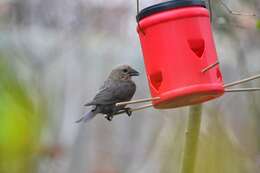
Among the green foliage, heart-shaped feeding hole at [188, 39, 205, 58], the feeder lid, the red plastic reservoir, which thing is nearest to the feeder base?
the red plastic reservoir

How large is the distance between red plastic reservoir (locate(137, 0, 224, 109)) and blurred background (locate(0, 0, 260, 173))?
1.46m

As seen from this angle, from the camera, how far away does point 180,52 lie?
2.17 m

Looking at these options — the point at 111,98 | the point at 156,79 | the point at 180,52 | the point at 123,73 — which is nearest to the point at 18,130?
the point at 123,73

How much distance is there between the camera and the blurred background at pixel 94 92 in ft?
12.0

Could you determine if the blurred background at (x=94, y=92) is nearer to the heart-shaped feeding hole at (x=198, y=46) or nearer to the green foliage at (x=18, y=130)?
the green foliage at (x=18, y=130)

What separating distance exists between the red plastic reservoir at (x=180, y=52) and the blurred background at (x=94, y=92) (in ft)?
4.78

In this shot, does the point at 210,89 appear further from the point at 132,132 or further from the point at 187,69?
the point at 132,132

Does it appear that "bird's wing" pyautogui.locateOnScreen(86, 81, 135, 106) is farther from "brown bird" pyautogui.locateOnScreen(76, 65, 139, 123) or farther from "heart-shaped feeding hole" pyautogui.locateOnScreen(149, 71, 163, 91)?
"heart-shaped feeding hole" pyautogui.locateOnScreen(149, 71, 163, 91)

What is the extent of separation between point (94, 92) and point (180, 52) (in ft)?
5.21

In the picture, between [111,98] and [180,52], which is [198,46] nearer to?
[180,52]

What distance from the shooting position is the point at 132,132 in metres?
3.73

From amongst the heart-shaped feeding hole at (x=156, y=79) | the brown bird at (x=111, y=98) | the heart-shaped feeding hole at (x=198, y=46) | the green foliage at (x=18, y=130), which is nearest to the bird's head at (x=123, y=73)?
the brown bird at (x=111, y=98)

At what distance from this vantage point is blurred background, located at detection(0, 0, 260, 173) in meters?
3.66

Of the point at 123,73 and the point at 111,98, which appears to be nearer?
the point at 111,98
